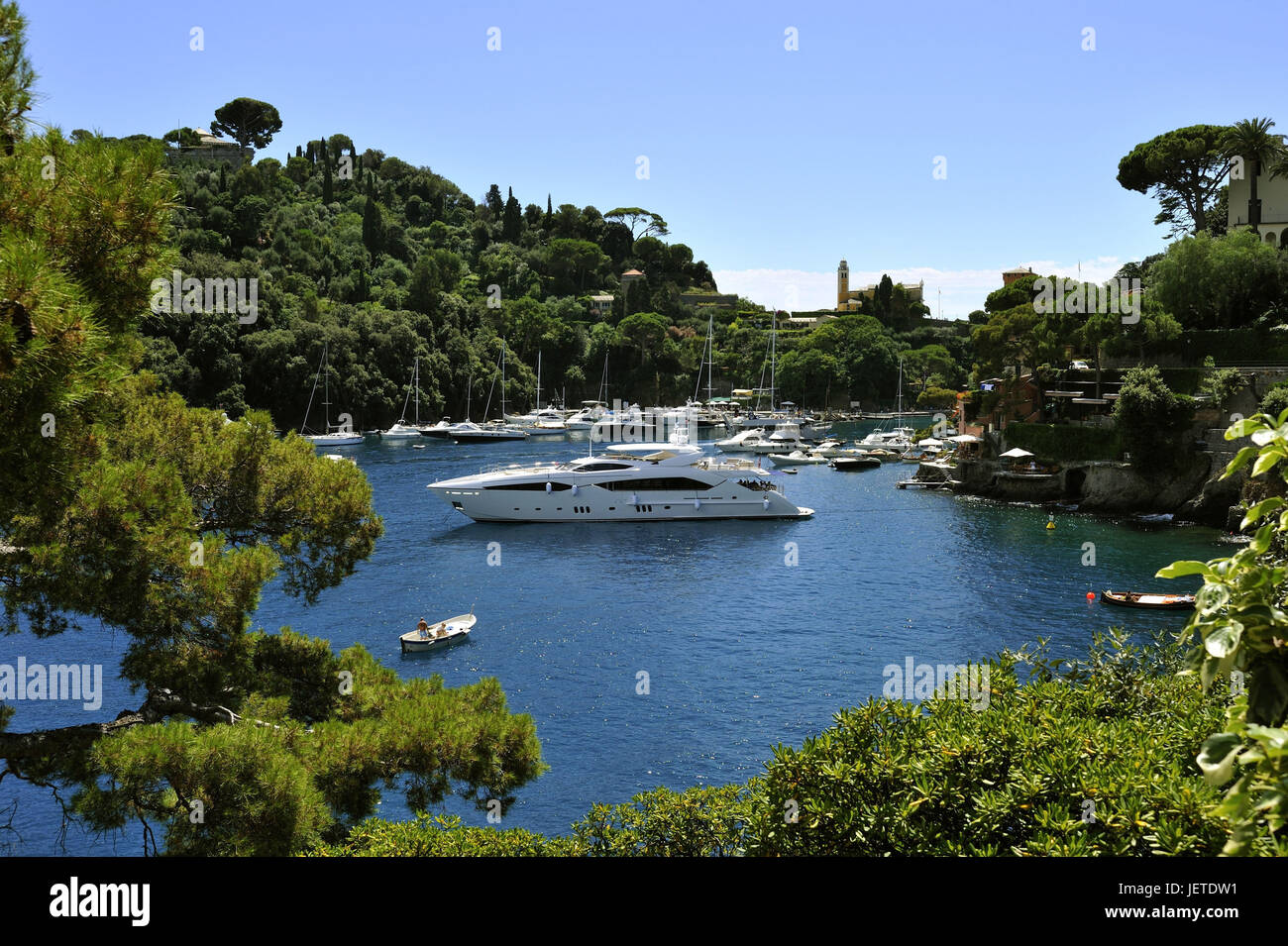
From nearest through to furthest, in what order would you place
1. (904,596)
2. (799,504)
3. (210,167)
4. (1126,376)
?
(904,596)
(1126,376)
(799,504)
(210,167)

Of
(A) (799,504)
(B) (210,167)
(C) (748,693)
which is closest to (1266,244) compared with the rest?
(A) (799,504)

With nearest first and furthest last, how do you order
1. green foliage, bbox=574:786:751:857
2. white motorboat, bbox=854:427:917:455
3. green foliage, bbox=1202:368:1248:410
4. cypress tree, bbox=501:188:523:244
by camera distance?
green foliage, bbox=574:786:751:857 → green foliage, bbox=1202:368:1248:410 → white motorboat, bbox=854:427:917:455 → cypress tree, bbox=501:188:523:244

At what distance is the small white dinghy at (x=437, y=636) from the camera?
26281 mm

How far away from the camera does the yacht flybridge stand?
153 feet

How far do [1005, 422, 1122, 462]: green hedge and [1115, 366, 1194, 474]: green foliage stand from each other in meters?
1.75

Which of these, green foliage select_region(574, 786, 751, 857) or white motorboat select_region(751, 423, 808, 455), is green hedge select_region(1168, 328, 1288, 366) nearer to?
white motorboat select_region(751, 423, 808, 455)

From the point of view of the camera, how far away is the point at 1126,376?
47781mm

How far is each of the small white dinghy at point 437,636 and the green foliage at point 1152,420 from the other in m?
35.5

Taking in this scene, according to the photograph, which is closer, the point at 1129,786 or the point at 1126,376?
the point at 1129,786

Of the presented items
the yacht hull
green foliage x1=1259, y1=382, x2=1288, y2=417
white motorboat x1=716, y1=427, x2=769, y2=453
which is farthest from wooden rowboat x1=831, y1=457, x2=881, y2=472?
green foliage x1=1259, y1=382, x2=1288, y2=417

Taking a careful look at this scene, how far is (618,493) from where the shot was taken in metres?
47.1

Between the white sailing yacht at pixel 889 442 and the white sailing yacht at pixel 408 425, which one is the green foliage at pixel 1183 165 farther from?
the white sailing yacht at pixel 408 425
